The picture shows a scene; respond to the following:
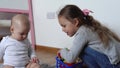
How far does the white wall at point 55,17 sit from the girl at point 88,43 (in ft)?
1.41

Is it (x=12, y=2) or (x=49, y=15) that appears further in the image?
(x=12, y=2)

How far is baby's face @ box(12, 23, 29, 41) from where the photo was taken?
1.50 metres

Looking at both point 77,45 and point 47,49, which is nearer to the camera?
point 77,45

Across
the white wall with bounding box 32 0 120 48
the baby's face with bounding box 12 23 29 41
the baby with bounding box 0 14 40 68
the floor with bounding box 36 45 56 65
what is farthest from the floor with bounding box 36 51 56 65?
the baby's face with bounding box 12 23 29 41

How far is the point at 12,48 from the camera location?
1.56 meters

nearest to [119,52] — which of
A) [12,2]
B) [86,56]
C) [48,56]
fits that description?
[86,56]

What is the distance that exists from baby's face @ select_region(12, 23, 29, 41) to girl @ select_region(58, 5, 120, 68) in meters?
0.24

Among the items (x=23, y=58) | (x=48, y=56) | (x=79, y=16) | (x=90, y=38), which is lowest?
(x=48, y=56)

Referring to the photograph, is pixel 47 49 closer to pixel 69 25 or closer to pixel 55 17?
pixel 55 17

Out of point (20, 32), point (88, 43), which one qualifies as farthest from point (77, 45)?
point (20, 32)

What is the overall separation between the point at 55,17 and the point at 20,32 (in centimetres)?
74

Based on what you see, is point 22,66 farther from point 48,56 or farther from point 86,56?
point 48,56

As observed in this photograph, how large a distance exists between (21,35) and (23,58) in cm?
16

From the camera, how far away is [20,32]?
1513mm
